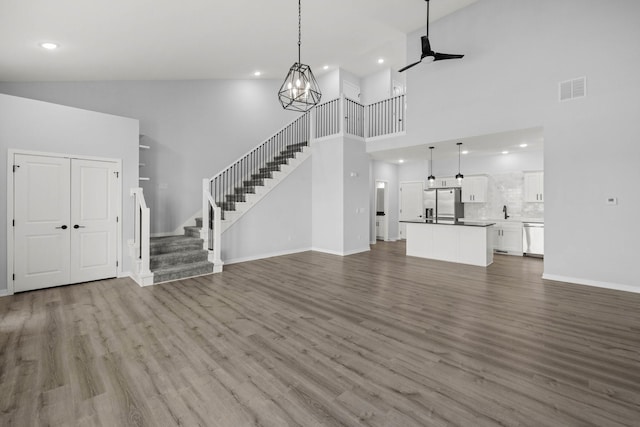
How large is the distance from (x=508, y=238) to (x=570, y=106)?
14.1 ft

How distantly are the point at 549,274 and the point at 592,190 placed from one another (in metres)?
1.63

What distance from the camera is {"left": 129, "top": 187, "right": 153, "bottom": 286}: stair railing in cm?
497

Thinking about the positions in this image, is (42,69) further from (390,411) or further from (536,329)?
(536,329)

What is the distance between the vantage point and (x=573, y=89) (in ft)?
16.2

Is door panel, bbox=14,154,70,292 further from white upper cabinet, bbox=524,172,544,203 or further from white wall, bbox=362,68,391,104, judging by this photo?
white upper cabinet, bbox=524,172,544,203

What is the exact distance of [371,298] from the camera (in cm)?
430

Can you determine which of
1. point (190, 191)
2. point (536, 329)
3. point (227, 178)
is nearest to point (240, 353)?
point (536, 329)

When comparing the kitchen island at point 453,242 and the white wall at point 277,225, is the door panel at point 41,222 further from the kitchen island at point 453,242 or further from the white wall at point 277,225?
the kitchen island at point 453,242

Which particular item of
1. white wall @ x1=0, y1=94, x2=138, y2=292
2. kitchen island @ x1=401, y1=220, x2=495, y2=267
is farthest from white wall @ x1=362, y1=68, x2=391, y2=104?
white wall @ x1=0, y1=94, x2=138, y2=292

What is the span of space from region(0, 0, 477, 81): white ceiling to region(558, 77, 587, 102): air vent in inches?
106

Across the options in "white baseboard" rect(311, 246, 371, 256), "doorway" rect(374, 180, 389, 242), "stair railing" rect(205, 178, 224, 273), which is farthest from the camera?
"doorway" rect(374, 180, 389, 242)

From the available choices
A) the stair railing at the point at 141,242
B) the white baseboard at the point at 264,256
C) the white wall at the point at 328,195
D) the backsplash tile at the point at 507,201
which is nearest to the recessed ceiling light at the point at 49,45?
the stair railing at the point at 141,242

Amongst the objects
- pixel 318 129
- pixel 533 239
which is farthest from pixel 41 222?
pixel 533 239

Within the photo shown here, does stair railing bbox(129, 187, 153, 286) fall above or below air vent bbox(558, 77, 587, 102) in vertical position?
below
